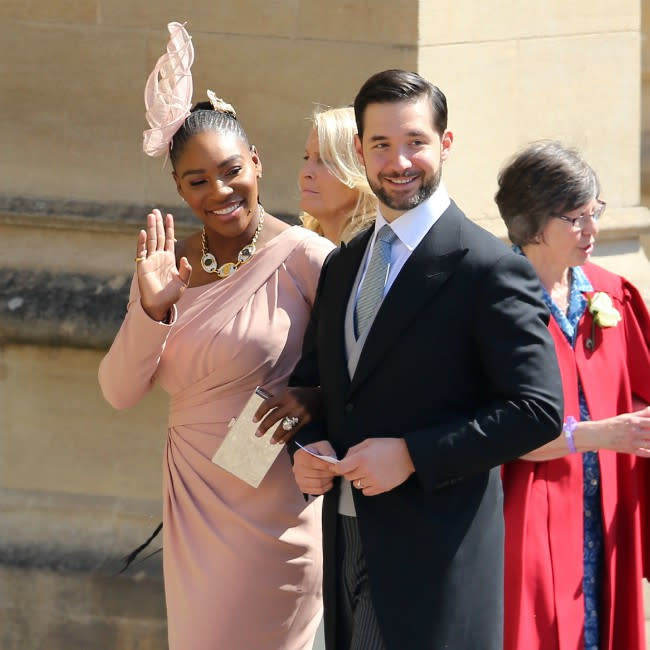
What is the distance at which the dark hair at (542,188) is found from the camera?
3570 mm

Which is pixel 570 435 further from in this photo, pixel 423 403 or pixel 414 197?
pixel 414 197

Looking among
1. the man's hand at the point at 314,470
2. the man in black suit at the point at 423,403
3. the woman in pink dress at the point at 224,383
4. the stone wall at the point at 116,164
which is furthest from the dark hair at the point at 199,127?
the stone wall at the point at 116,164

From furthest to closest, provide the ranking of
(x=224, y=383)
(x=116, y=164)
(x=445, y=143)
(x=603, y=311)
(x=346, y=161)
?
(x=116, y=164), (x=346, y=161), (x=603, y=311), (x=224, y=383), (x=445, y=143)

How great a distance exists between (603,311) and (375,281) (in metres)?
0.91

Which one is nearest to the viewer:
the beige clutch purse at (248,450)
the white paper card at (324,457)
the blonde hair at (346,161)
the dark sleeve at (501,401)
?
the dark sleeve at (501,401)

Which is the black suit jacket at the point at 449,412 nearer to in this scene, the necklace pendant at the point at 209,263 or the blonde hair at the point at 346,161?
the necklace pendant at the point at 209,263

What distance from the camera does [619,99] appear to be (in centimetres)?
480

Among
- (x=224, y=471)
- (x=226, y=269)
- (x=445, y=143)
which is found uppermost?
(x=445, y=143)

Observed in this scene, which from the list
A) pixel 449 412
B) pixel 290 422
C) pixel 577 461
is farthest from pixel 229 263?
pixel 577 461

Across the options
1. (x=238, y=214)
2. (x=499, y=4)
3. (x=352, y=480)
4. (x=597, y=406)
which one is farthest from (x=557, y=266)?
(x=499, y=4)

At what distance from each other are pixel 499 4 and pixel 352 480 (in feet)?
7.76

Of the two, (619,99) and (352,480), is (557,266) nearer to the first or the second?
(352,480)

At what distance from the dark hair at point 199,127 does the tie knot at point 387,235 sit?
67 cm

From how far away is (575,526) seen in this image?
11.6 ft
